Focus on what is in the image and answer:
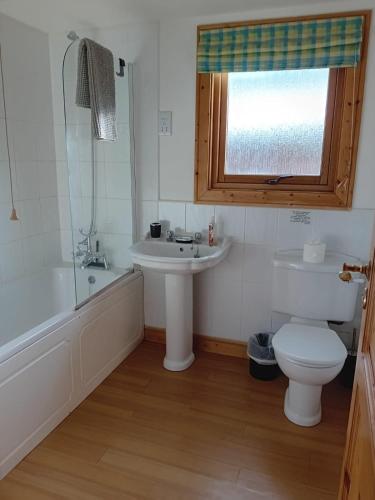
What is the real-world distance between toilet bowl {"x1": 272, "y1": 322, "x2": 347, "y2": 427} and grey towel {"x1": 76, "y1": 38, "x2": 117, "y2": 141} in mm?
1659

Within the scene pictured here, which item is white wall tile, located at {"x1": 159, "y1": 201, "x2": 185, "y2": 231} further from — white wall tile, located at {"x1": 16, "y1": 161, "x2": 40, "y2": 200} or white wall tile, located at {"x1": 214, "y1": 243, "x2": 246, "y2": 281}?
white wall tile, located at {"x1": 16, "y1": 161, "x2": 40, "y2": 200}

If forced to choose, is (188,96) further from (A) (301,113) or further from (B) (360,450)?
(B) (360,450)

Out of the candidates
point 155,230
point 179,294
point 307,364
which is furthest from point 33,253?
point 307,364

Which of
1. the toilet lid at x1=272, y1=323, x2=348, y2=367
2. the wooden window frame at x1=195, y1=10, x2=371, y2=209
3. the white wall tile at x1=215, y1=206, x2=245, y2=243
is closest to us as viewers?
the toilet lid at x1=272, y1=323, x2=348, y2=367

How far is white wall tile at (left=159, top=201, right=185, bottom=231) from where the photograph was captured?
2.65 m

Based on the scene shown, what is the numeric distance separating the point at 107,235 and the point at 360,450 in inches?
83.2

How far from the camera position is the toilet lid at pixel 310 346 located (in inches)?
74.2

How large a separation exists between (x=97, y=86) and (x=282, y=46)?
3.66 feet

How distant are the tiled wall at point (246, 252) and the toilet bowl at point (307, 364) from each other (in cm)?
48

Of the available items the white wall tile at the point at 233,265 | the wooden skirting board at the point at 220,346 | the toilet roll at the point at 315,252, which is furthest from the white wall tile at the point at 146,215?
the toilet roll at the point at 315,252

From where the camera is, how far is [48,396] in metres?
1.91

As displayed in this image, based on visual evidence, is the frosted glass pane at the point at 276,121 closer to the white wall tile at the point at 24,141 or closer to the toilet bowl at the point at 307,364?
the toilet bowl at the point at 307,364

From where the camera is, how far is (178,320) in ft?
8.14

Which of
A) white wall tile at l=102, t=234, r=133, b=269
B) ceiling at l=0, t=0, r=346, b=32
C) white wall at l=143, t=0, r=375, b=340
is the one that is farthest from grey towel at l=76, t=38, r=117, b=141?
white wall tile at l=102, t=234, r=133, b=269
